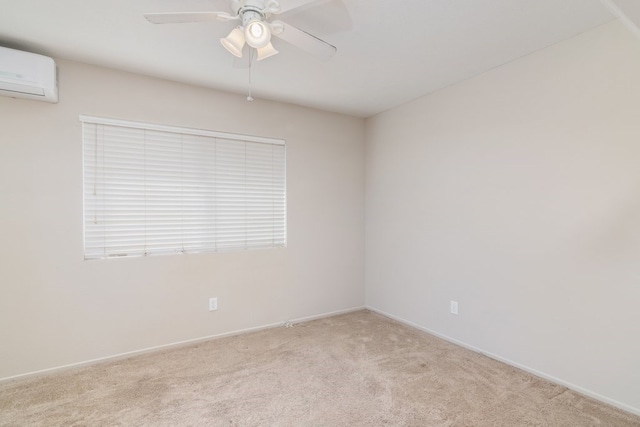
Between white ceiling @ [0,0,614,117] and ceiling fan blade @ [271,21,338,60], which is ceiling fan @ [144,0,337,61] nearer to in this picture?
ceiling fan blade @ [271,21,338,60]

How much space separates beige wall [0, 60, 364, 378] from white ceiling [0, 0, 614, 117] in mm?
341

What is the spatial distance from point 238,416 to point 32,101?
270cm

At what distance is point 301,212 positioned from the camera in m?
3.58

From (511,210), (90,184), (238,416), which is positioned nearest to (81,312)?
(90,184)

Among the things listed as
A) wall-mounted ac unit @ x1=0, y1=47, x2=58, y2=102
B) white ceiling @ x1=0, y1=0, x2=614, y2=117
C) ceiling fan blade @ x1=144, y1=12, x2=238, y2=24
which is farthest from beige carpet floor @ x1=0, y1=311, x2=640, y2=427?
white ceiling @ x1=0, y1=0, x2=614, y2=117

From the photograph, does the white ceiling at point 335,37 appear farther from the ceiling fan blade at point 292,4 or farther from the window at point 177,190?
the window at point 177,190

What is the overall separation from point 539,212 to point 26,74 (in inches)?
A: 147

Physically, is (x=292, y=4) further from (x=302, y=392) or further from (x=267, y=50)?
(x=302, y=392)

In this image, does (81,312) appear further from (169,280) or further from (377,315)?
(377,315)

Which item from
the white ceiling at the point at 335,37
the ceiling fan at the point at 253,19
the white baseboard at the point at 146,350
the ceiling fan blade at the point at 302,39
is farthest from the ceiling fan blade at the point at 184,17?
the white baseboard at the point at 146,350

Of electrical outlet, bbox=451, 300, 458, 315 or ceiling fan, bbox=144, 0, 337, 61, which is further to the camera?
electrical outlet, bbox=451, 300, 458, 315

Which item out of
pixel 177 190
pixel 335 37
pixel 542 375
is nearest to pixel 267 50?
pixel 335 37

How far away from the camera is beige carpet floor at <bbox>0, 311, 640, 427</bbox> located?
6.22 feet

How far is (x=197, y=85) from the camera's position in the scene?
117 inches
